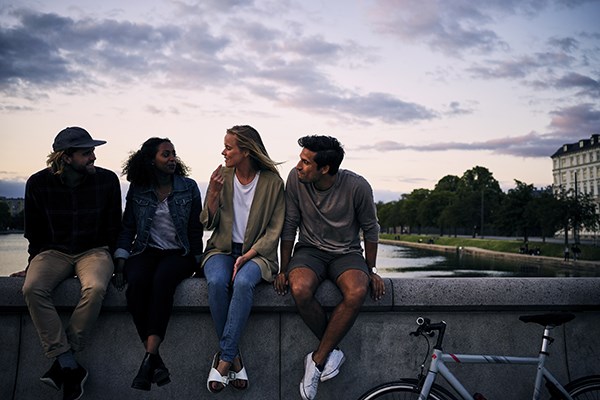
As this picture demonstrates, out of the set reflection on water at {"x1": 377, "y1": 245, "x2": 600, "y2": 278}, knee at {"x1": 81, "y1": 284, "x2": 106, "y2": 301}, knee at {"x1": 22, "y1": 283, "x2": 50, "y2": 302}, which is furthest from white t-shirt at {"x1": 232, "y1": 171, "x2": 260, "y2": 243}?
reflection on water at {"x1": 377, "y1": 245, "x2": 600, "y2": 278}

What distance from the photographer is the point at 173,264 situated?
14.2ft


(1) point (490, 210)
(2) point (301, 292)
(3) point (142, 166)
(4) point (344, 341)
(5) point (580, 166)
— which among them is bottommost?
(4) point (344, 341)

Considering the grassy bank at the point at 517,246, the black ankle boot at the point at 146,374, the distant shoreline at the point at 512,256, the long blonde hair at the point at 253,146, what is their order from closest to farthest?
the black ankle boot at the point at 146,374 < the long blonde hair at the point at 253,146 < the distant shoreline at the point at 512,256 < the grassy bank at the point at 517,246

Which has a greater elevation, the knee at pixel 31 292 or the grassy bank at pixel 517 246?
the knee at pixel 31 292

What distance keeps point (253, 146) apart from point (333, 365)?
174 centimetres

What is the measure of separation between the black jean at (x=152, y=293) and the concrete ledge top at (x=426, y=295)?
0.14 metres

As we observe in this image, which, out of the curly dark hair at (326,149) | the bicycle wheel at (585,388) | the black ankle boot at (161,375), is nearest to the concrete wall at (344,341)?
the black ankle boot at (161,375)

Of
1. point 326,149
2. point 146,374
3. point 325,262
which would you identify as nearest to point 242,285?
point 325,262

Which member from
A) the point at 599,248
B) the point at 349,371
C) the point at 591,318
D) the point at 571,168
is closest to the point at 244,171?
the point at 349,371

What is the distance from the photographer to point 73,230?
14.5 ft

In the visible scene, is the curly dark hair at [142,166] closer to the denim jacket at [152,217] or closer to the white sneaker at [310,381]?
the denim jacket at [152,217]

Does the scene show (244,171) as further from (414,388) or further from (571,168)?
(571,168)

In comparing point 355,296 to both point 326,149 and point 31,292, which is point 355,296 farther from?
point 31,292

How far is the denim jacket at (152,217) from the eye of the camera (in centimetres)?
460
